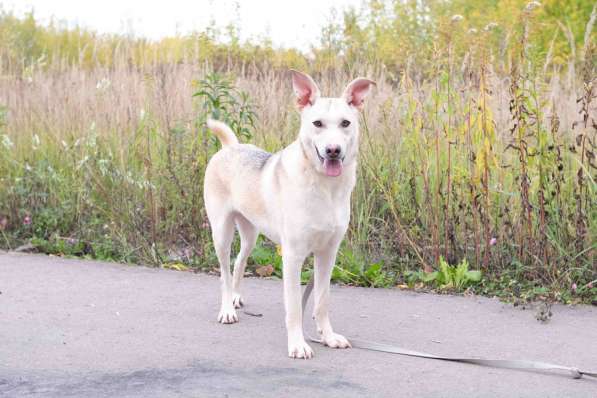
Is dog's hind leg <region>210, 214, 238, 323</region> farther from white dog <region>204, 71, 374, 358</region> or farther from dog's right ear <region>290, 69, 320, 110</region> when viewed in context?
dog's right ear <region>290, 69, 320, 110</region>

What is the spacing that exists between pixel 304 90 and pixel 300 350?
1546 millimetres

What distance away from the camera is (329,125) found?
5.00m

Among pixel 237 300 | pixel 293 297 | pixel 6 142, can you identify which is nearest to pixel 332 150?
pixel 293 297

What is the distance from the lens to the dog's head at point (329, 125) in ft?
16.2

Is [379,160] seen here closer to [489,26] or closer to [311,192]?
[489,26]

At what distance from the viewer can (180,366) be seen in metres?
5.02

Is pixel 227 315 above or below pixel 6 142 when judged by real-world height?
below

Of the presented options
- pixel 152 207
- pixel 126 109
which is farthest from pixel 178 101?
pixel 152 207

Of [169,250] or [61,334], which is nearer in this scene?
[61,334]

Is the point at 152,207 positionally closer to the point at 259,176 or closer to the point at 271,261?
the point at 271,261

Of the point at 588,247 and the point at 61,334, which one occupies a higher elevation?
the point at 588,247

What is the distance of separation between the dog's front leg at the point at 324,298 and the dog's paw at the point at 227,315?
77 centimetres

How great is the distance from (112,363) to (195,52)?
570 cm

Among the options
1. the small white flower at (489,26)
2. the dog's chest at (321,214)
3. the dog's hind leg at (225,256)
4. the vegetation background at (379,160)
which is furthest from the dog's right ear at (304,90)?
the small white flower at (489,26)
